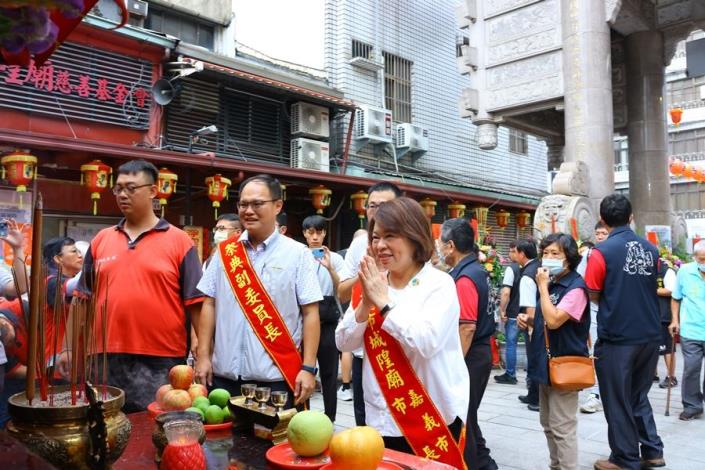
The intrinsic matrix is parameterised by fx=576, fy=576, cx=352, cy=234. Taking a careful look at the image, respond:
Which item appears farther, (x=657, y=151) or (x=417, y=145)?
(x=417, y=145)

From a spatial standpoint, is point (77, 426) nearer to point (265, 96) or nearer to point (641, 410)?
point (641, 410)

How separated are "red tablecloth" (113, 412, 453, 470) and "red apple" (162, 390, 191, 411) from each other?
0.11 metres

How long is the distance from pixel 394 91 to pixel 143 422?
510 inches

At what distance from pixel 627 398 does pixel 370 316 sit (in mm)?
2786

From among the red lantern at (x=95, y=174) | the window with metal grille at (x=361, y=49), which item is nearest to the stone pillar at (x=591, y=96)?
the window with metal grille at (x=361, y=49)

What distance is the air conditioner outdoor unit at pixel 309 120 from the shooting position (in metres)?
11.6

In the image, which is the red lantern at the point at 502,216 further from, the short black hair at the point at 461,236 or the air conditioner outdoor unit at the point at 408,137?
the short black hair at the point at 461,236

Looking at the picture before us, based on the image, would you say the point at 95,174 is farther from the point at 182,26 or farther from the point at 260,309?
the point at 260,309

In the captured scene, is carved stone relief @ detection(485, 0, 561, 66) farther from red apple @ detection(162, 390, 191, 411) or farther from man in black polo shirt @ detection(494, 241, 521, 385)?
red apple @ detection(162, 390, 191, 411)

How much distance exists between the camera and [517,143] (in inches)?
719

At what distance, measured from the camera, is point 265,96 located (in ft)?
A: 37.6

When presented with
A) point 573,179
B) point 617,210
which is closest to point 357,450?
point 617,210

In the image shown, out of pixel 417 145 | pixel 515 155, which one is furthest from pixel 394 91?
pixel 515 155

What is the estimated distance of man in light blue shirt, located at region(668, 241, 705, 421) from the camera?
244 inches
